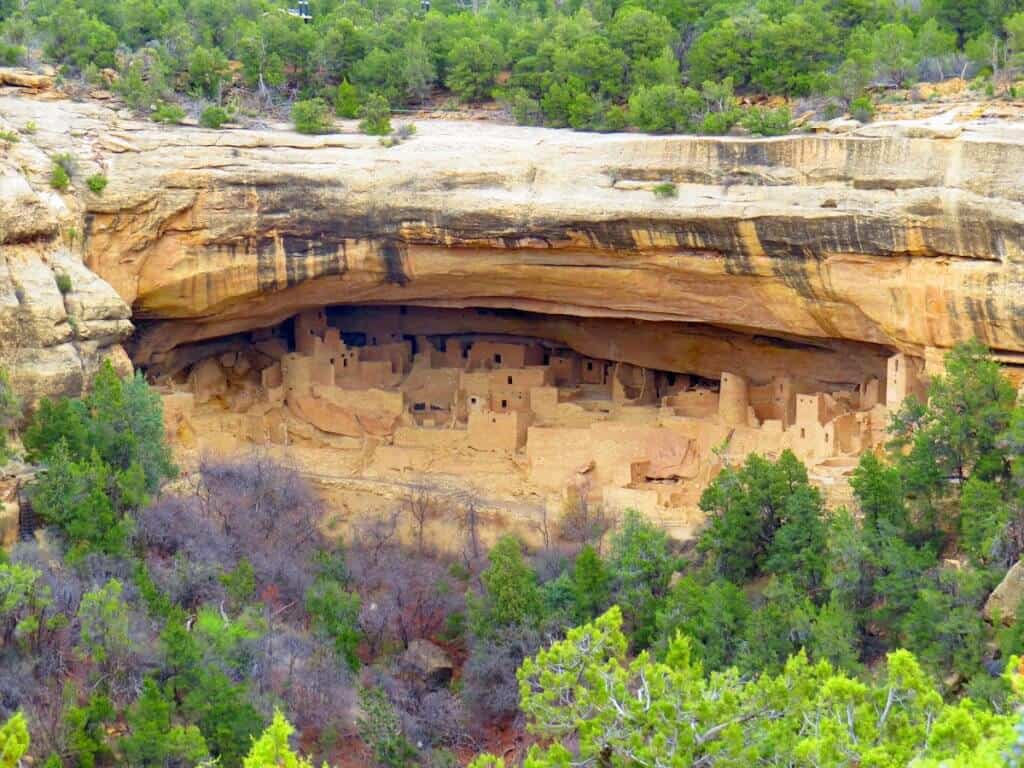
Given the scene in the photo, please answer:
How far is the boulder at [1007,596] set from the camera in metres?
17.0

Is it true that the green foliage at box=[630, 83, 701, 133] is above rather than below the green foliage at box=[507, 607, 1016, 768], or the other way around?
above

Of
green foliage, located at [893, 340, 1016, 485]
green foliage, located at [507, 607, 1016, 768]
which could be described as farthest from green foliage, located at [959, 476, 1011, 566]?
green foliage, located at [507, 607, 1016, 768]

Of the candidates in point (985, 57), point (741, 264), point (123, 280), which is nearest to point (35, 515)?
point (123, 280)

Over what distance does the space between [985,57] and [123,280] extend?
11.5 metres

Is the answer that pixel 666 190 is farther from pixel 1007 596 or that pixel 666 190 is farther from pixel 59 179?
pixel 59 179

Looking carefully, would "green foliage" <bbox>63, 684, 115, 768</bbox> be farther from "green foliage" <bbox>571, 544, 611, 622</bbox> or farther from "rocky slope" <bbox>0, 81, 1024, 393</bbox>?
"green foliage" <bbox>571, 544, 611, 622</bbox>

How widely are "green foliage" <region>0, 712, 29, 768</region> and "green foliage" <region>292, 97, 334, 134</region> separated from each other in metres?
12.0

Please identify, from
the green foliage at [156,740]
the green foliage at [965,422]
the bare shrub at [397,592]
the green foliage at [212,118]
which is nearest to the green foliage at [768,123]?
the green foliage at [965,422]

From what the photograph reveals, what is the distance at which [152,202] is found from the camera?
864 inches

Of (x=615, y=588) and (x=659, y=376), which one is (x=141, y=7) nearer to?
(x=659, y=376)

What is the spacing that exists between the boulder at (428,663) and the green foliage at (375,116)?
6817mm

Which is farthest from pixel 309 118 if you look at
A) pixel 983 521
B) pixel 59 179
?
pixel 983 521

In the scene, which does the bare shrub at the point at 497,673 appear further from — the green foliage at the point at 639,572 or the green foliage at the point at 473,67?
the green foliage at the point at 473,67

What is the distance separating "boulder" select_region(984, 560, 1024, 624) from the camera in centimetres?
1698
